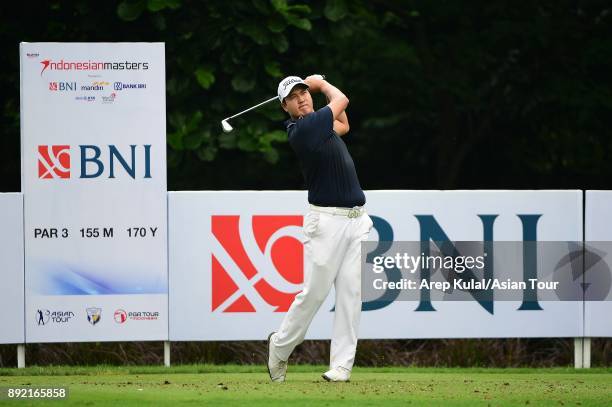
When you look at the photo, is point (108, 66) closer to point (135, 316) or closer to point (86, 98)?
point (86, 98)

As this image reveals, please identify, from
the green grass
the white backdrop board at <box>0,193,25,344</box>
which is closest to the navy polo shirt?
the green grass

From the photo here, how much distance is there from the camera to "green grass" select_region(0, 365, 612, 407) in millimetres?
7105

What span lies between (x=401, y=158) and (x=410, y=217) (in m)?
7.69

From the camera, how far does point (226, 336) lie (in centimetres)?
1019

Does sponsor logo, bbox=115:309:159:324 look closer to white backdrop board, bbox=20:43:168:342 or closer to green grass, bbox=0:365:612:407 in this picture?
white backdrop board, bbox=20:43:168:342

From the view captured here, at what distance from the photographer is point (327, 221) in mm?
7828

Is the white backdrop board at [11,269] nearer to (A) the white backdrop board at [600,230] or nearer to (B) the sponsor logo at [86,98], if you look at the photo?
(B) the sponsor logo at [86,98]

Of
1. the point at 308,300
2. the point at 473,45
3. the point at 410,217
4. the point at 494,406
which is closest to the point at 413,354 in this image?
the point at 410,217

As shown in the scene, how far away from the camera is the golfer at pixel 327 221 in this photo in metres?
7.77

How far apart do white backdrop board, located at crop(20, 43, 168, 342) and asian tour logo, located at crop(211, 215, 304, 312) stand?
61 centimetres

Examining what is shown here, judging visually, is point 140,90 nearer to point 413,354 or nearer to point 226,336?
point 226,336

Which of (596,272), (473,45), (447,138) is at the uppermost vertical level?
(473,45)

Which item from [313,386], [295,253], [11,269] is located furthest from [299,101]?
[11,269]

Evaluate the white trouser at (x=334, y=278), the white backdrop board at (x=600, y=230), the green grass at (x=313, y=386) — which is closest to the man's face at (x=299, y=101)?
the white trouser at (x=334, y=278)
